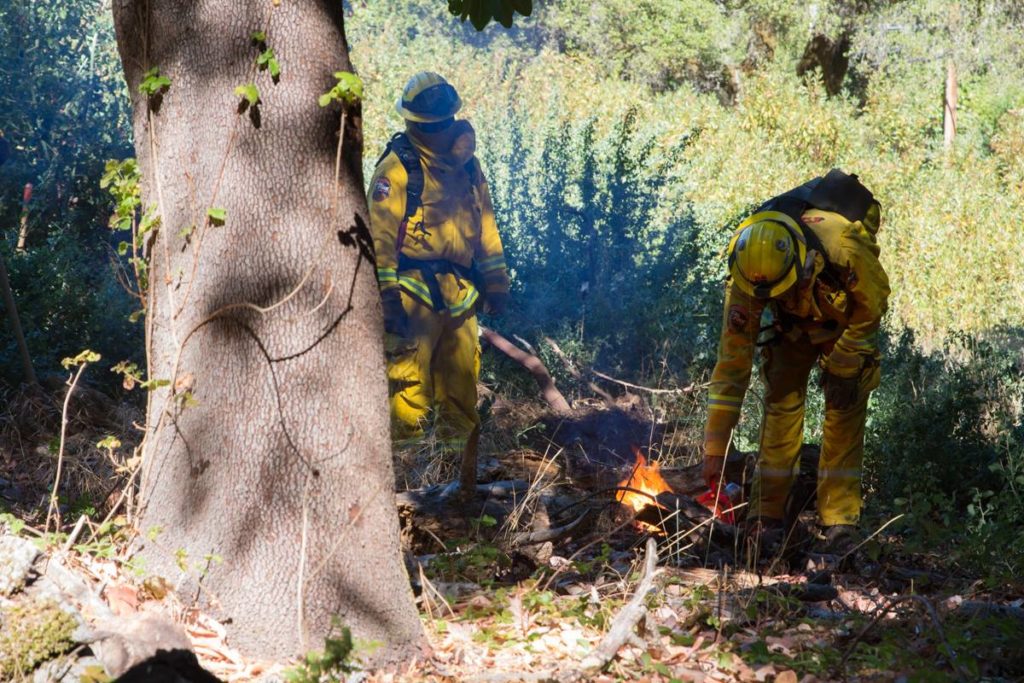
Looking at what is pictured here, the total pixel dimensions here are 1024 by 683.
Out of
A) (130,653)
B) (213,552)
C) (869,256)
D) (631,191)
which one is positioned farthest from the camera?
(631,191)

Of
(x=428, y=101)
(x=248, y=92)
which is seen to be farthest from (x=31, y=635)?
(x=428, y=101)

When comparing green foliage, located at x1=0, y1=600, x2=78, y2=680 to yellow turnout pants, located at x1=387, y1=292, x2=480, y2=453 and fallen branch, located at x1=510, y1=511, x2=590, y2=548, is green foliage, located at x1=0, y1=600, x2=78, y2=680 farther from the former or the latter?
yellow turnout pants, located at x1=387, y1=292, x2=480, y2=453

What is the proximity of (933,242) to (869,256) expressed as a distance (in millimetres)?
7942

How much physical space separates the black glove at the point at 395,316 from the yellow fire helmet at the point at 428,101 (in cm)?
99

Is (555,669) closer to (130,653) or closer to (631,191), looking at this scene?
(130,653)

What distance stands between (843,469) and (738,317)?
980 mm

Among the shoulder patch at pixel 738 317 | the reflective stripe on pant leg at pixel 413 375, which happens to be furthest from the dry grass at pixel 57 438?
the shoulder patch at pixel 738 317

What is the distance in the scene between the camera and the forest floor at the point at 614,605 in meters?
3.38

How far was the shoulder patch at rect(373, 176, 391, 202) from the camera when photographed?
20.8 ft

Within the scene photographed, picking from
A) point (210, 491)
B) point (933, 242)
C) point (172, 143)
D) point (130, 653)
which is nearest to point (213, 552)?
point (210, 491)

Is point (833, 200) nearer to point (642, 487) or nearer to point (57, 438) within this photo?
point (642, 487)

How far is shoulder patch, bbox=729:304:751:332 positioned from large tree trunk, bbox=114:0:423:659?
2669mm

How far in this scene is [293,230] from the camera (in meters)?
3.50

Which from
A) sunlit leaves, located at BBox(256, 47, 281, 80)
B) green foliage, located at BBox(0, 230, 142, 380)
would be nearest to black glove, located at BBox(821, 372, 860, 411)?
sunlit leaves, located at BBox(256, 47, 281, 80)
